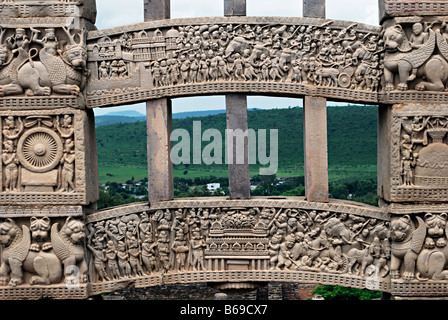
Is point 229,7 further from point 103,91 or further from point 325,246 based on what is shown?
point 325,246

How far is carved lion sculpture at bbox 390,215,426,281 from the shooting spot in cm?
812

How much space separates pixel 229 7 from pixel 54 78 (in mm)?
2399

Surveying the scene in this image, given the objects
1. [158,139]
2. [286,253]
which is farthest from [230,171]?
[286,253]

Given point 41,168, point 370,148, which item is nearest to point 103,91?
point 41,168

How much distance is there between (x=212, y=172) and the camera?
2345cm

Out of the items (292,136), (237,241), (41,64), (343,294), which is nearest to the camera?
(41,64)

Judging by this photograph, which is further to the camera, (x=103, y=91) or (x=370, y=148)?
(x=370, y=148)

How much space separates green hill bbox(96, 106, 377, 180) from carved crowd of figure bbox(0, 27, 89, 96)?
40.1 ft

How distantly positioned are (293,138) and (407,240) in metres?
13.7

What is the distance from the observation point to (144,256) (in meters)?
8.48

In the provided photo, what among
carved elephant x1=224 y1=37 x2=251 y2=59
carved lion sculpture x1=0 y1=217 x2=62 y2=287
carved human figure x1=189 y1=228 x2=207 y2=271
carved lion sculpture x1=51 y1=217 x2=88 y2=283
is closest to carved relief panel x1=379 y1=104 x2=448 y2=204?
carved elephant x1=224 y1=37 x2=251 y2=59

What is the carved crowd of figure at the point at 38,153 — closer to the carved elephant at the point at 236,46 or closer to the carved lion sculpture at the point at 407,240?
the carved elephant at the point at 236,46

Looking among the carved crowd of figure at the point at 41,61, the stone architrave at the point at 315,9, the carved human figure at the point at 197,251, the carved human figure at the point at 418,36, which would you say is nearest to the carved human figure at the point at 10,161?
the carved crowd of figure at the point at 41,61

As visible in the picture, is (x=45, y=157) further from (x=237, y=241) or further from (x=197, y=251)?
(x=237, y=241)
